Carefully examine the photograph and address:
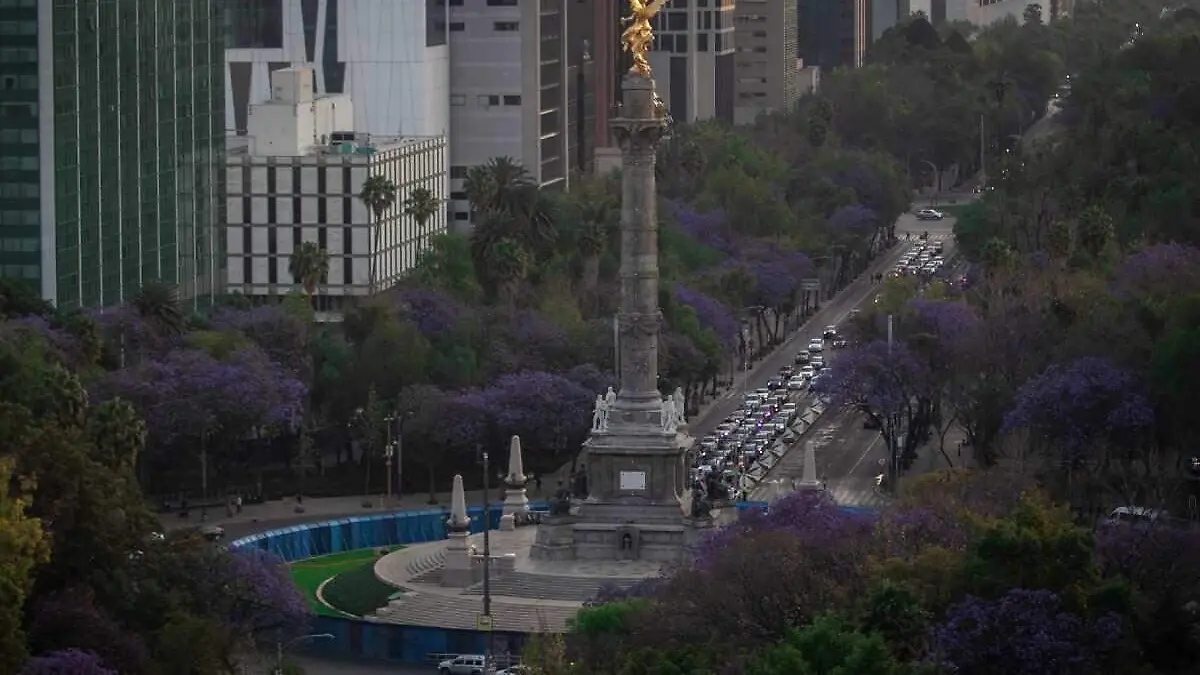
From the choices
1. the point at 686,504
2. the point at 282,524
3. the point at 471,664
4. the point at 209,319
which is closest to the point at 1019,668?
the point at 471,664

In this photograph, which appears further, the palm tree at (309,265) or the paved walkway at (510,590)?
the palm tree at (309,265)

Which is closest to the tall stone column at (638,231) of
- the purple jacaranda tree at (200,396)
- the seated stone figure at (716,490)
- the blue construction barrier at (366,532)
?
the seated stone figure at (716,490)

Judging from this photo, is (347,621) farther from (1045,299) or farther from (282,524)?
(1045,299)

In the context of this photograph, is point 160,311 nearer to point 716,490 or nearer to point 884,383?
point 884,383

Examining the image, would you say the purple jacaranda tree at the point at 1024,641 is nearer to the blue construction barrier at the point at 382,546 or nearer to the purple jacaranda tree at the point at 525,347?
→ the blue construction barrier at the point at 382,546

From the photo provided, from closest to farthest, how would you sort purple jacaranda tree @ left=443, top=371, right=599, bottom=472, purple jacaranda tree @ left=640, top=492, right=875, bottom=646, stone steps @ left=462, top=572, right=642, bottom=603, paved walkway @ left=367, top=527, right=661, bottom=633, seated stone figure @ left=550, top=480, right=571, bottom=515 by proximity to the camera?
purple jacaranda tree @ left=640, top=492, right=875, bottom=646 → paved walkway @ left=367, top=527, right=661, bottom=633 → stone steps @ left=462, top=572, right=642, bottom=603 → seated stone figure @ left=550, top=480, right=571, bottom=515 → purple jacaranda tree @ left=443, top=371, right=599, bottom=472

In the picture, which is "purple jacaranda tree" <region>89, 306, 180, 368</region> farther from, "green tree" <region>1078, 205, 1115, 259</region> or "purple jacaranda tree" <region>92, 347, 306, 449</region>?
"green tree" <region>1078, 205, 1115, 259</region>

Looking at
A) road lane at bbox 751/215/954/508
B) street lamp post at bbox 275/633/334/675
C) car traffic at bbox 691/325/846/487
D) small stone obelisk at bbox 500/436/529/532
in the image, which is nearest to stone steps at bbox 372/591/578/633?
street lamp post at bbox 275/633/334/675
